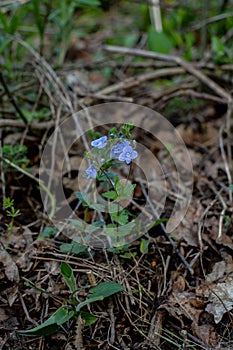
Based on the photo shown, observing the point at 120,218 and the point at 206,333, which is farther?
the point at 120,218

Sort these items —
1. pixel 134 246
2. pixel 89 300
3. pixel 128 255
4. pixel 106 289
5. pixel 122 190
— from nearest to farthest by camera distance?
pixel 89 300
pixel 106 289
pixel 122 190
pixel 128 255
pixel 134 246

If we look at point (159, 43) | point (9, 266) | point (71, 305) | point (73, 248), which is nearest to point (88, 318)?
point (71, 305)

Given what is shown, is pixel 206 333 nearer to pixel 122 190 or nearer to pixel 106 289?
pixel 106 289

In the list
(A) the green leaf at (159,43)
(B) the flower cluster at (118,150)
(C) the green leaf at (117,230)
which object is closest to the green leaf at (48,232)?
(C) the green leaf at (117,230)

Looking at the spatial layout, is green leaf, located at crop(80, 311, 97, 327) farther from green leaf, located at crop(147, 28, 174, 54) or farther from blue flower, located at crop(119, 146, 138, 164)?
green leaf, located at crop(147, 28, 174, 54)

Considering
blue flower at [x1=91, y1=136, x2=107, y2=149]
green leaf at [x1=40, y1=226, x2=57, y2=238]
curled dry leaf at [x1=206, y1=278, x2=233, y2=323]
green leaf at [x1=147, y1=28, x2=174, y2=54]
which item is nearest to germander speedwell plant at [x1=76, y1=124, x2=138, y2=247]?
blue flower at [x1=91, y1=136, x2=107, y2=149]

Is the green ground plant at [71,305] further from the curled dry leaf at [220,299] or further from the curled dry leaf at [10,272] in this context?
the curled dry leaf at [220,299]
